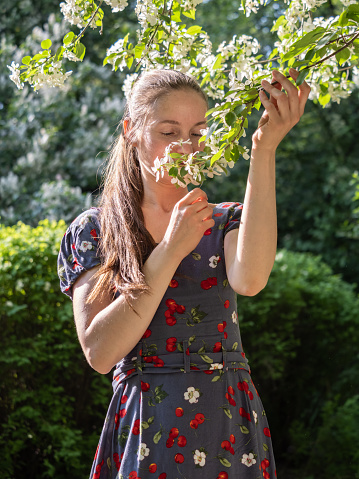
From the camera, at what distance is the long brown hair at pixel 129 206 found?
166 centimetres

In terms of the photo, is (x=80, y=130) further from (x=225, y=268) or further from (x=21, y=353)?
(x=225, y=268)

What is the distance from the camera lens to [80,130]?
21.1 feet

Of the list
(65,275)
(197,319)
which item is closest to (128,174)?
(65,275)

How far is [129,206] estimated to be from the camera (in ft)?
6.17

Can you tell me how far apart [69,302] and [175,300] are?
7.04 ft

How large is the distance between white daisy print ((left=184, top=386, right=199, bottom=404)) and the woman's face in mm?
590

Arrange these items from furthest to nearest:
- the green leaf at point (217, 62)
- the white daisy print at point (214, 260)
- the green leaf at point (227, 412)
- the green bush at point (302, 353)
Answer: the green bush at point (302, 353)
the green leaf at point (217, 62)
the white daisy print at point (214, 260)
the green leaf at point (227, 412)

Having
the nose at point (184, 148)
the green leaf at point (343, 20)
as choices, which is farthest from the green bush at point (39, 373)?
the green leaf at point (343, 20)

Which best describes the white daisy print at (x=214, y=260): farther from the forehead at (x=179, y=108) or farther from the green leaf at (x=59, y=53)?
the green leaf at (x=59, y=53)

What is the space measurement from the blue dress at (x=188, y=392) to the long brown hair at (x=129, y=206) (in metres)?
0.07

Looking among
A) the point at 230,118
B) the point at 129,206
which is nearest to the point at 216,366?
the point at 129,206

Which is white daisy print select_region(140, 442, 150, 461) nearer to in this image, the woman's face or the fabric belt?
the fabric belt

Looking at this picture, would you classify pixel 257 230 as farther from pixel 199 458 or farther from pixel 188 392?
pixel 199 458

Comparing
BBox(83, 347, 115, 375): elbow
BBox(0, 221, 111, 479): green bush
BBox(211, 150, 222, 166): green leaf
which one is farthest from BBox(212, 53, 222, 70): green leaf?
BBox(0, 221, 111, 479): green bush
